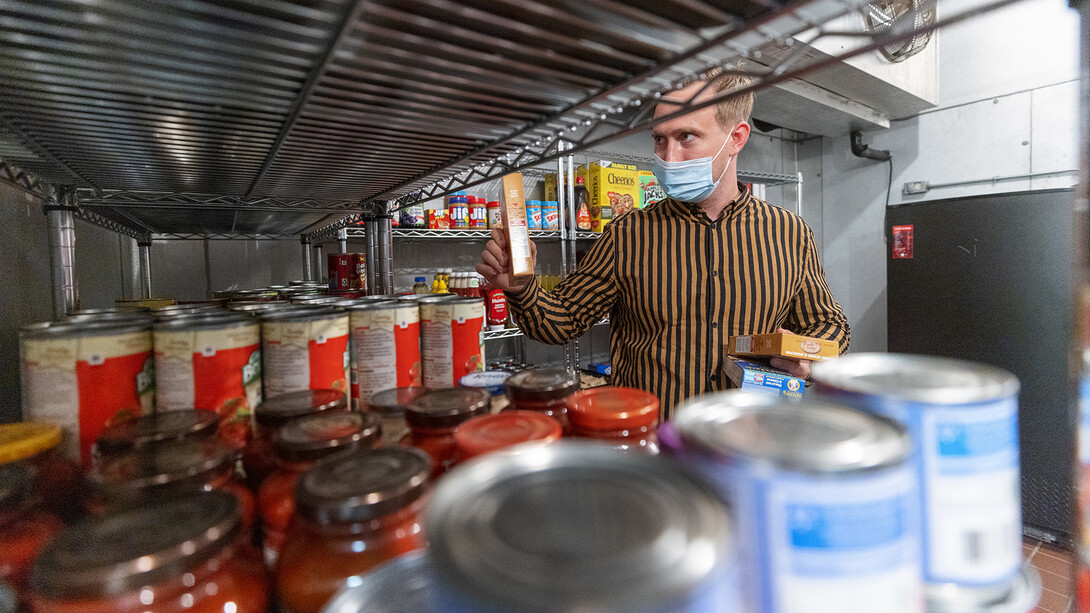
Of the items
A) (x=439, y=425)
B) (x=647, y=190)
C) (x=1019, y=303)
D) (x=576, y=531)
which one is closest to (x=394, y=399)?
(x=439, y=425)

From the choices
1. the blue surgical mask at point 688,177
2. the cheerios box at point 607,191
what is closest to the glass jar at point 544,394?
the blue surgical mask at point 688,177

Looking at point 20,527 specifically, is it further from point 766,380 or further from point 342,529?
point 766,380

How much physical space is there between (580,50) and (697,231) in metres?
1.10

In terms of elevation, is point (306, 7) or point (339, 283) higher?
point (306, 7)

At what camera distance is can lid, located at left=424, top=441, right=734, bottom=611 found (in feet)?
0.76

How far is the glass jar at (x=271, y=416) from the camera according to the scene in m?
0.59

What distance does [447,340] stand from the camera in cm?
87

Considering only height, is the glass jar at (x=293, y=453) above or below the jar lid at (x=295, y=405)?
below

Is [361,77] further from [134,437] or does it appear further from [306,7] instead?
[134,437]

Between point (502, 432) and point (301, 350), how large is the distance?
0.38m

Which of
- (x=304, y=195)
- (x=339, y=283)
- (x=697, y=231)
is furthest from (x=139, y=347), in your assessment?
Answer: (x=697, y=231)

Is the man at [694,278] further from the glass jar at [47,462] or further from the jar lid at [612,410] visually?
the glass jar at [47,462]

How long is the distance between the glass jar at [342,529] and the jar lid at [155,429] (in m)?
0.22

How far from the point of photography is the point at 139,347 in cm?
68
